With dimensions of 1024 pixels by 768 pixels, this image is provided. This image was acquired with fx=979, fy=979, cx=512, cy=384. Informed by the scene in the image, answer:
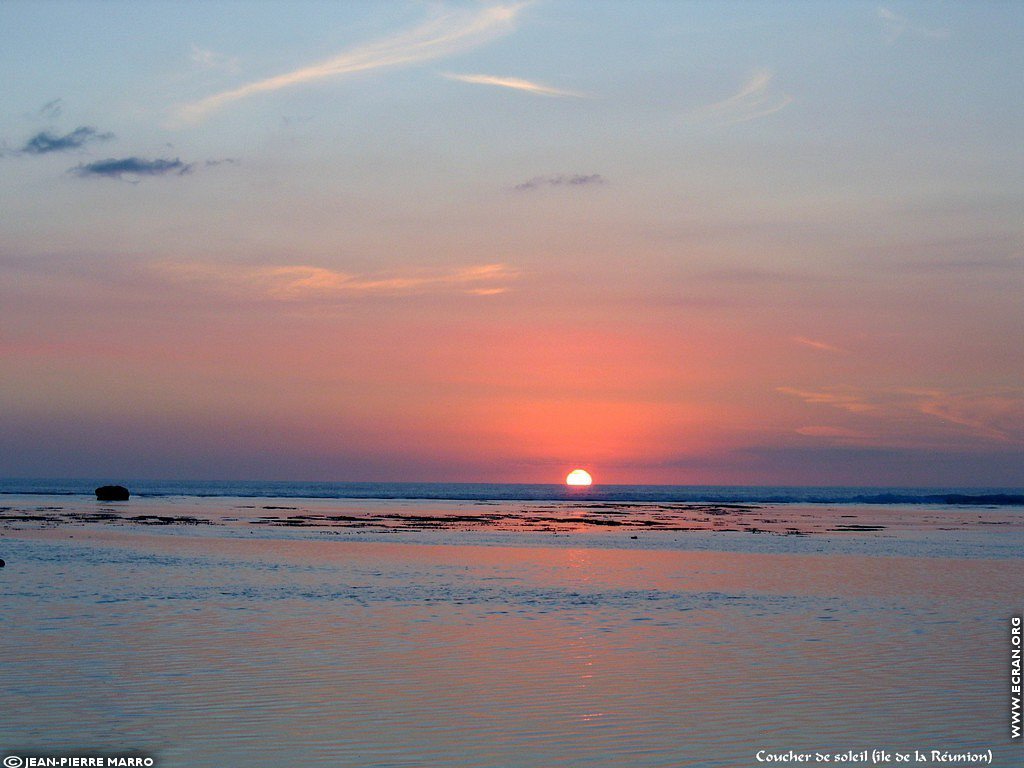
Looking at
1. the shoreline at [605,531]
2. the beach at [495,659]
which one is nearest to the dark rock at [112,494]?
the shoreline at [605,531]

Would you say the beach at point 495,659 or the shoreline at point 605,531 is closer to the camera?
the beach at point 495,659

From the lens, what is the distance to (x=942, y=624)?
2236 cm

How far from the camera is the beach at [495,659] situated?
41.8ft

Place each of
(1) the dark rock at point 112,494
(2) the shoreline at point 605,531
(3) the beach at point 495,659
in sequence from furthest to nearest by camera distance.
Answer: (1) the dark rock at point 112,494 < (2) the shoreline at point 605,531 < (3) the beach at point 495,659

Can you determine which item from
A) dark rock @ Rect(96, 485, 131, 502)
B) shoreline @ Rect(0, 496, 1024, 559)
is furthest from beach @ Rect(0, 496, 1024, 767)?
dark rock @ Rect(96, 485, 131, 502)

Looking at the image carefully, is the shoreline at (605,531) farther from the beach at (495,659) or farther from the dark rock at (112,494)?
the dark rock at (112,494)

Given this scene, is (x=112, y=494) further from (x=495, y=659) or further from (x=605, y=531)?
(x=495, y=659)

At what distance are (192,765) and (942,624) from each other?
57.2 feet

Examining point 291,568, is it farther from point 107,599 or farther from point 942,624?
point 942,624

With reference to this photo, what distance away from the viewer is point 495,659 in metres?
17.6

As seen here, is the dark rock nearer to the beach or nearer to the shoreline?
the shoreline

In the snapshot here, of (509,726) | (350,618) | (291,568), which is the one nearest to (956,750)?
(509,726)

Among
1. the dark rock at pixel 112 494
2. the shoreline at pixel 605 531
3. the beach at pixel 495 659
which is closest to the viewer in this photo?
the beach at pixel 495 659

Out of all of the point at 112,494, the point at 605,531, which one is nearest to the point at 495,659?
the point at 605,531
